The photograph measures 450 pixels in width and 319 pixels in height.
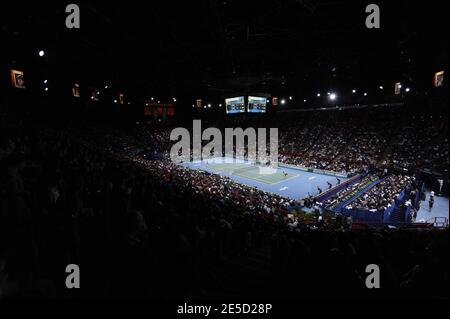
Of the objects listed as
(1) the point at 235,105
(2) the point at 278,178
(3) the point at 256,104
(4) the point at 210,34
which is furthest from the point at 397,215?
(1) the point at 235,105

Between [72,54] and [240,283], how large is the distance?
60.7ft

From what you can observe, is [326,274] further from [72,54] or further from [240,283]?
[72,54]

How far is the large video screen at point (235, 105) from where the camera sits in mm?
33044

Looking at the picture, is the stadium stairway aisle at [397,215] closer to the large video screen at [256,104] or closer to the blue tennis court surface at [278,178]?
the blue tennis court surface at [278,178]

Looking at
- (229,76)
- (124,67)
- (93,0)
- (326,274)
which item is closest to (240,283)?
(326,274)

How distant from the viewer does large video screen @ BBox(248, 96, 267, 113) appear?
3256 centimetres

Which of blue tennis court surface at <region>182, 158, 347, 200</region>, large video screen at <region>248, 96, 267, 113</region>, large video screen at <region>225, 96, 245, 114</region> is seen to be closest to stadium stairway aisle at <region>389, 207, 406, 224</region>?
blue tennis court surface at <region>182, 158, 347, 200</region>

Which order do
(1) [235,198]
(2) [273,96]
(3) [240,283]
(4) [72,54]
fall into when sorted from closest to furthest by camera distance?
(3) [240,283]
(4) [72,54]
(1) [235,198]
(2) [273,96]

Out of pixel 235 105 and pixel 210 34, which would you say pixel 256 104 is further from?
pixel 210 34

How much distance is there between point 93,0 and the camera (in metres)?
10.6

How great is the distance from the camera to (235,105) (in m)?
34.3

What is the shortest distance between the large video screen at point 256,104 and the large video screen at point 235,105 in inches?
38.3

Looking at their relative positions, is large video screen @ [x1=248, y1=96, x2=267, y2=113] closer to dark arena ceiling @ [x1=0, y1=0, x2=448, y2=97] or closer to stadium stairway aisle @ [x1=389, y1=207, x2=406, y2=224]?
dark arena ceiling @ [x1=0, y1=0, x2=448, y2=97]

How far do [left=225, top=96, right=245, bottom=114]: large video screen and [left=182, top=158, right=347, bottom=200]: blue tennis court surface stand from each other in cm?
886
